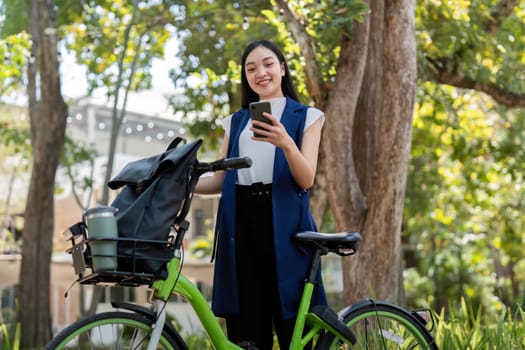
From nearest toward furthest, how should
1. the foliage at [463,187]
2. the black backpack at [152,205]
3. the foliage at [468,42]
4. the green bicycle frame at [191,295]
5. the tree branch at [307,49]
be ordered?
the black backpack at [152,205], the green bicycle frame at [191,295], the tree branch at [307,49], the foliage at [468,42], the foliage at [463,187]

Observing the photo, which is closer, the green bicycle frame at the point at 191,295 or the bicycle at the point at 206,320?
the bicycle at the point at 206,320

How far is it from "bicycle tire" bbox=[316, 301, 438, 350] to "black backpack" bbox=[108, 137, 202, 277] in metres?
1.05

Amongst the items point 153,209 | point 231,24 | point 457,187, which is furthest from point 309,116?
point 457,187

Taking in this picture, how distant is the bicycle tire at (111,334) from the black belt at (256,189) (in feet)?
2.37

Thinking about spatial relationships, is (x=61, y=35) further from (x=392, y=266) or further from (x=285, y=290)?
(x=285, y=290)

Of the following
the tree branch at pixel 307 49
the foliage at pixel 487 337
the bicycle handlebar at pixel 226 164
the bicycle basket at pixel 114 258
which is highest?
the tree branch at pixel 307 49

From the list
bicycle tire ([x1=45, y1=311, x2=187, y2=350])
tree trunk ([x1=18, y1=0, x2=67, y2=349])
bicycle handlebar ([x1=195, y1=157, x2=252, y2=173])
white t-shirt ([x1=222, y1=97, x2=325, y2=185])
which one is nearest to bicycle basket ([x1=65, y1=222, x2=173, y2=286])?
bicycle tire ([x1=45, y1=311, x2=187, y2=350])

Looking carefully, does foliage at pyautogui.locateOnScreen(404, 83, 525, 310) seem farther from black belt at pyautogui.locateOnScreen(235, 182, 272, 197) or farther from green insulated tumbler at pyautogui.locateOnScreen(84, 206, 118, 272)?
green insulated tumbler at pyautogui.locateOnScreen(84, 206, 118, 272)

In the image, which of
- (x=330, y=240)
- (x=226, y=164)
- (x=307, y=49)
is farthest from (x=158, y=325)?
(x=307, y=49)

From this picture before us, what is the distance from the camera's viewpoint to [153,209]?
3.05m

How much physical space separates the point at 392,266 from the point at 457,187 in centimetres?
1323

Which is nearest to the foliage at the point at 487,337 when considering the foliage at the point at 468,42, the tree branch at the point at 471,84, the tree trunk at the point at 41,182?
the foliage at the point at 468,42

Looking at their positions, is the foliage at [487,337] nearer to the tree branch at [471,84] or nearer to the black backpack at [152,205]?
the black backpack at [152,205]

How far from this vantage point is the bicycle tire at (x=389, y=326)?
3850 millimetres
